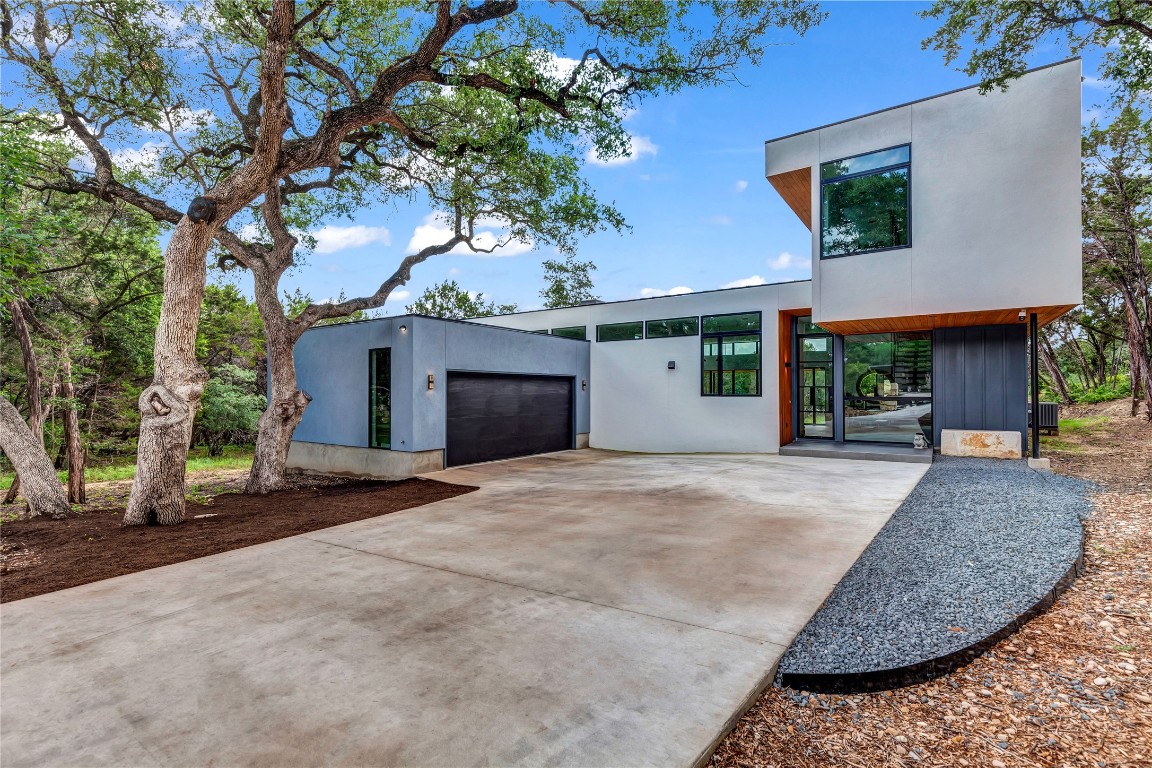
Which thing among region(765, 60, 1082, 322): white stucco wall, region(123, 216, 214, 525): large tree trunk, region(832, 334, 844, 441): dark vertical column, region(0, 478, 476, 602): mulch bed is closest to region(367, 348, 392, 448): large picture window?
region(0, 478, 476, 602): mulch bed

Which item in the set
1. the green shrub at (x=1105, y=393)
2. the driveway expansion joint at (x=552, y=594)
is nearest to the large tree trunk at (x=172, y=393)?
the driveway expansion joint at (x=552, y=594)

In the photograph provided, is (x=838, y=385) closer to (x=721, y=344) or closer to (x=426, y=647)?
(x=721, y=344)

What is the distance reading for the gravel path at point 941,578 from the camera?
8.39 ft

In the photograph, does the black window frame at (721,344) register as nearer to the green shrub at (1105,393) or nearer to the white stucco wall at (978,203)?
the white stucco wall at (978,203)

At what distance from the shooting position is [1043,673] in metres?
2.37

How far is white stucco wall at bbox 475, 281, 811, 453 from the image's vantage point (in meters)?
10.8

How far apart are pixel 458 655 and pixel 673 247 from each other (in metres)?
21.0

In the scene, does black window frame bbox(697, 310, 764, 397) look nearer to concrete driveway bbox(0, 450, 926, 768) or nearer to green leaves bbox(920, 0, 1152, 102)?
green leaves bbox(920, 0, 1152, 102)

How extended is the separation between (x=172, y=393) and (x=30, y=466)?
230cm

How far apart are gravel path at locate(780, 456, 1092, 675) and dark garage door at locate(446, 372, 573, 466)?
278 inches

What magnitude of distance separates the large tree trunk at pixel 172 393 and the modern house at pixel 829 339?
341 cm

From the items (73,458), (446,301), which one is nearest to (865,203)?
(73,458)

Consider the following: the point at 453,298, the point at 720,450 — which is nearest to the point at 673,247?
the point at 453,298

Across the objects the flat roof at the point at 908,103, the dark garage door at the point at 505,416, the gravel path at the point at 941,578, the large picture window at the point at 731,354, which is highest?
the flat roof at the point at 908,103
